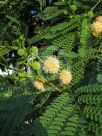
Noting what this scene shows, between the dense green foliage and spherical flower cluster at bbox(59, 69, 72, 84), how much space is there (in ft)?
0.13

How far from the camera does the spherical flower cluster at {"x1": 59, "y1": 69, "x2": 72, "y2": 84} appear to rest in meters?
2.35

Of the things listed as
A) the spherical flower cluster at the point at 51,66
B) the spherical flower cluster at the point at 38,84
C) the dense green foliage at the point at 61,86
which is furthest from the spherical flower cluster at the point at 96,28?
the spherical flower cluster at the point at 38,84

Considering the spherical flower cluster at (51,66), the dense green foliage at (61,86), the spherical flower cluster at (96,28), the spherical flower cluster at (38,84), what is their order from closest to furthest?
the dense green foliage at (61,86), the spherical flower cluster at (38,84), the spherical flower cluster at (51,66), the spherical flower cluster at (96,28)

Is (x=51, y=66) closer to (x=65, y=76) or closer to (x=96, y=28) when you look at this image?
(x=65, y=76)

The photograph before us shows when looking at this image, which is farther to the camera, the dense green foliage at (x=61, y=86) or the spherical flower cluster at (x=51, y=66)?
the spherical flower cluster at (x=51, y=66)

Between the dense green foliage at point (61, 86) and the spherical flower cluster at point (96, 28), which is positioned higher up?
the spherical flower cluster at point (96, 28)

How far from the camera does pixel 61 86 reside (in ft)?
7.79

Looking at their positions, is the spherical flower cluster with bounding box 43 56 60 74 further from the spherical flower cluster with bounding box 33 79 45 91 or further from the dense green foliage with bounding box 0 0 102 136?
the spherical flower cluster with bounding box 33 79 45 91

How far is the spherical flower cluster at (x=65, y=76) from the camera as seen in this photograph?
235cm

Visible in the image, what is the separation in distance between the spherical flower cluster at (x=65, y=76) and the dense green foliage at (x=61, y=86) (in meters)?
0.04

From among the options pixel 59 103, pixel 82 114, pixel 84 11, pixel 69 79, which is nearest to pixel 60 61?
pixel 69 79

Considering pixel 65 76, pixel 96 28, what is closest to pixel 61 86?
pixel 65 76

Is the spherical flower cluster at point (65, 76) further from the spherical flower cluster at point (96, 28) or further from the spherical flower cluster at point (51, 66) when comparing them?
the spherical flower cluster at point (96, 28)

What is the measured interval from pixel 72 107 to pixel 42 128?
0.77 ft
